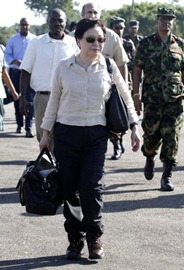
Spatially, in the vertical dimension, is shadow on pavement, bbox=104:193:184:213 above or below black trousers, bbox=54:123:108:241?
below

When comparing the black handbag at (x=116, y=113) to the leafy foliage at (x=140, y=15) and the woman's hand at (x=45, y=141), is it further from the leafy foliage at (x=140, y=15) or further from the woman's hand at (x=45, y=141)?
the leafy foliage at (x=140, y=15)

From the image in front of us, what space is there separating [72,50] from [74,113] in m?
3.10

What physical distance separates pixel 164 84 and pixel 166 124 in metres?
0.44

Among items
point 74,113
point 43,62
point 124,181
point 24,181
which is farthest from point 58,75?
point 124,181

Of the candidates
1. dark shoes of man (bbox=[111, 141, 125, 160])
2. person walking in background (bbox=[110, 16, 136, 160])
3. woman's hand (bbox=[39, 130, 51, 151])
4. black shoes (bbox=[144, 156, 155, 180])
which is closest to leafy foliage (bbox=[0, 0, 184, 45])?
person walking in background (bbox=[110, 16, 136, 160])

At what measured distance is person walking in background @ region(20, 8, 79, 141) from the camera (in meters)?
10.2

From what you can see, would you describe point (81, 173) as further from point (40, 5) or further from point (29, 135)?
point (40, 5)

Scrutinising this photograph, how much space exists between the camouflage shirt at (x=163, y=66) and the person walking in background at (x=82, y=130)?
2962 mm

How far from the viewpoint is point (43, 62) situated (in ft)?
33.7

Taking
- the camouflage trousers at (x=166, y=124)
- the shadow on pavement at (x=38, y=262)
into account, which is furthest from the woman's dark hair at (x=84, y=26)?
the camouflage trousers at (x=166, y=124)

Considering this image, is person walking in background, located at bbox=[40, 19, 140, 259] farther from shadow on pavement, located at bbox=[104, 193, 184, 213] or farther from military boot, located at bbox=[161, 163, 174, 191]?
military boot, located at bbox=[161, 163, 174, 191]

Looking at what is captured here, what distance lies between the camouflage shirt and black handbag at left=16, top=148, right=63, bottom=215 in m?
3.19

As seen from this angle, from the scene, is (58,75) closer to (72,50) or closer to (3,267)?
(3,267)

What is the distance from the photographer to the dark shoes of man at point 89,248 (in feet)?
24.1
